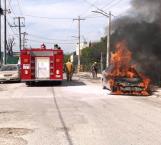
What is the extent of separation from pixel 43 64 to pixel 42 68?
265mm

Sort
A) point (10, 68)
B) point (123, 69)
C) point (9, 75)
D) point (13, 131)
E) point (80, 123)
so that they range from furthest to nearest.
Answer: point (10, 68) → point (9, 75) → point (123, 69) → point (80, 123) → point (13, 131)

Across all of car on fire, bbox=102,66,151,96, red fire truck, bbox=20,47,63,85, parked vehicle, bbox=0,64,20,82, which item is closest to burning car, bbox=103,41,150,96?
car on fire, bbox=102,66,151,96

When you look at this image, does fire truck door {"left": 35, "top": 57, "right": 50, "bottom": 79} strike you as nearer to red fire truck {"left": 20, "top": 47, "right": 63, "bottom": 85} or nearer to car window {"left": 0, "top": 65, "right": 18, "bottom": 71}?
red fire truck {"left": 20, "top": 47, "right": 63, "bottom": 85}

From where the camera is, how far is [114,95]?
2212 centimetres

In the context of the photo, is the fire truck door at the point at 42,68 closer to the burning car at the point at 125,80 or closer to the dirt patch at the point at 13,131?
the burning car at the point at 125,80

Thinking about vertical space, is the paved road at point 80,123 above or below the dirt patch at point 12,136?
above

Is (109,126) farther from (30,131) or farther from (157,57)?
(157,57)

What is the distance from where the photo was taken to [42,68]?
Answer: 30375 mm

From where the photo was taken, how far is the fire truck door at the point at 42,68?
30.4 meters

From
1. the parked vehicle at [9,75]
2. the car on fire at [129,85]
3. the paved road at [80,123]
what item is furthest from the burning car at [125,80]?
the parked vehicle at [9,75]

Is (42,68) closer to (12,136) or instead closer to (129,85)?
(129,85)

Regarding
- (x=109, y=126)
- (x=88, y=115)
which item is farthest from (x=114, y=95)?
(x=109, y=126)

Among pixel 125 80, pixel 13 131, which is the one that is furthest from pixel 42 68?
pixel 13 131

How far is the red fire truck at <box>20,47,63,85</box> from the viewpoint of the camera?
30.1 meters
